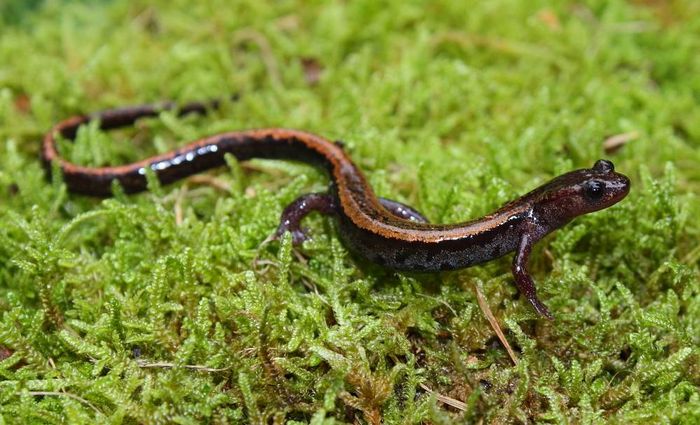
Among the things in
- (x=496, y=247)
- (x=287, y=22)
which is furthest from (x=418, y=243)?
(x=287, y=22)

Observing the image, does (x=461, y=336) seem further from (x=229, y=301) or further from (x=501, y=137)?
(x=501, y=137)

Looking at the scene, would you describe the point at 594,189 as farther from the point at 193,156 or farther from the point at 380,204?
the point at 193,156

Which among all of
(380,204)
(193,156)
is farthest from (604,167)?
(193,156)

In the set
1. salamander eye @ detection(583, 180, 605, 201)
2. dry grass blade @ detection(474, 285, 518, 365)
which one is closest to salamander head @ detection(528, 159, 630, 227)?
salamander eye @ detection(583, 180, 605, 201)

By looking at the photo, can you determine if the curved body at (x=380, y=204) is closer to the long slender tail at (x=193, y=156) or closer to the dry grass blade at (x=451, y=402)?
the long slender tail at (x=193, y=156)

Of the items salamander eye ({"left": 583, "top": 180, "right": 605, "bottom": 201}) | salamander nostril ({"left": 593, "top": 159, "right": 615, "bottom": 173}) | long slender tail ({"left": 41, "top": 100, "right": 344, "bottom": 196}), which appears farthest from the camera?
long slender tail ({"left": 41, "top": 100, "right": 344, "bottom": 196})

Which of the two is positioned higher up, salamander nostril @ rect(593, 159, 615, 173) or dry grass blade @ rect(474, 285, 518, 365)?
salamander nostril @ rect(593, 159, 615, 173)

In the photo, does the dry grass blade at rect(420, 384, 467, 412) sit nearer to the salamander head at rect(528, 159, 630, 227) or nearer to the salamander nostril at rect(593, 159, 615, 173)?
the salamander head at rect(528, 159, 630, 227)

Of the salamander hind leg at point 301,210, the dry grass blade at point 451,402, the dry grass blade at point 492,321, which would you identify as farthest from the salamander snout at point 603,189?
the salamander hind leg at point 301,210
